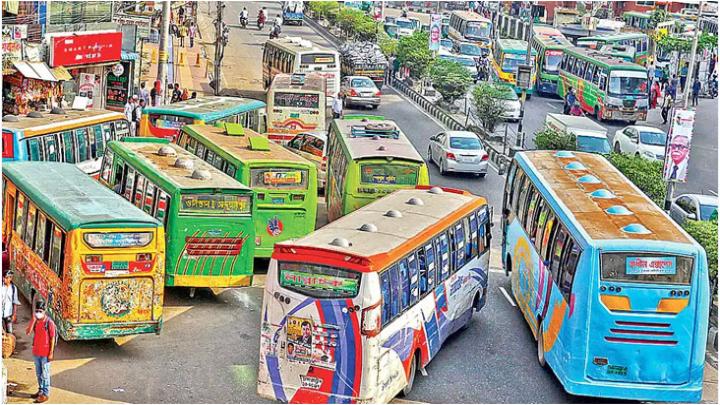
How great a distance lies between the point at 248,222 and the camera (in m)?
20.3

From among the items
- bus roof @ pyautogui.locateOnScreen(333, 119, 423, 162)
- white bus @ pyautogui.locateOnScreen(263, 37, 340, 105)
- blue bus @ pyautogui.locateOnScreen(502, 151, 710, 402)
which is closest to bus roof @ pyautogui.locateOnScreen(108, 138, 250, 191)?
bus roof @ pyautogui.locateOnScreen(333, 119, 423, 162)

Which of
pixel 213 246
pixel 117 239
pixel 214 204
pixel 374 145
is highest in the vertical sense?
pixel 374 145

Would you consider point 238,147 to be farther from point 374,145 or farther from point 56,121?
point 56,121

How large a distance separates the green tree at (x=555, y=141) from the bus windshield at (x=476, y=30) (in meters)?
35.4

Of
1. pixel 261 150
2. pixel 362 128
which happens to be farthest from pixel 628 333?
pixel 362 128

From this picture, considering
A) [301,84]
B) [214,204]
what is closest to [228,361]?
[214,204]

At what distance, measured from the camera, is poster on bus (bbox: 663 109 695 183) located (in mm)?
27062

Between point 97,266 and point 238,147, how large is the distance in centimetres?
703

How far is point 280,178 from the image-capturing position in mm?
22625

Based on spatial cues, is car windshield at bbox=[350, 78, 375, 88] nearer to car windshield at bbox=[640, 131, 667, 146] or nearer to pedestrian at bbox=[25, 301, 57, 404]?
car windshield at bbox=[640, 131, 667, 146]

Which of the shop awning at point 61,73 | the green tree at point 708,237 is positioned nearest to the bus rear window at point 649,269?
the green tree at point 708,237

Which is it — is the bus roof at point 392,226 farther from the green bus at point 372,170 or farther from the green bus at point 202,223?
the green bus at point 202,223

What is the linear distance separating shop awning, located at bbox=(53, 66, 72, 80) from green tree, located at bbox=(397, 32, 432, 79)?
73.7 ft

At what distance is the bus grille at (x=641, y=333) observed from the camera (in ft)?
53.2
